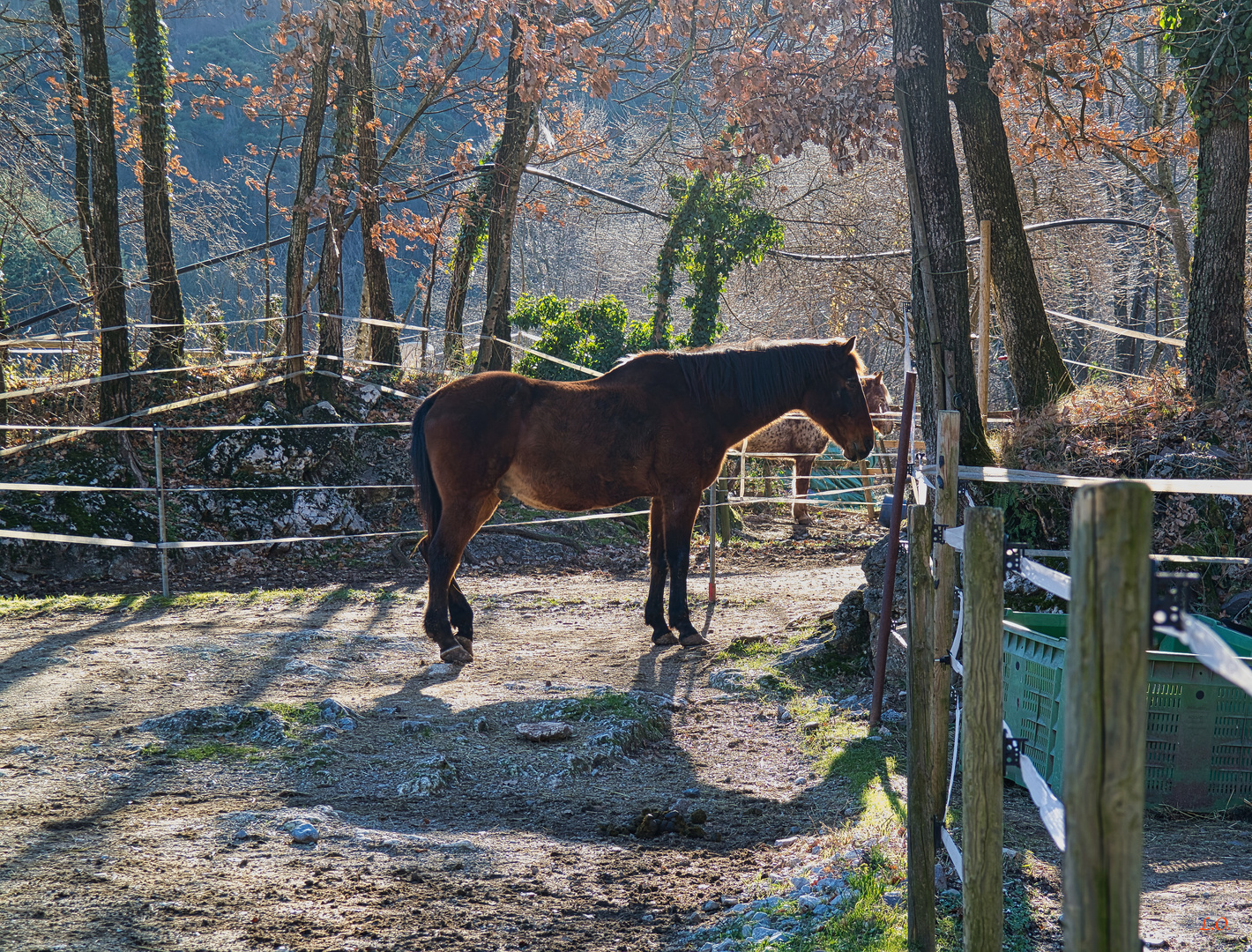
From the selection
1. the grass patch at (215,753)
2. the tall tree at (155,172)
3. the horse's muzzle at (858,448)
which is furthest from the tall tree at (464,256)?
the grass patch at (215,753)

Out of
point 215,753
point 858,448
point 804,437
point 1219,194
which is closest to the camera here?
point 215,753

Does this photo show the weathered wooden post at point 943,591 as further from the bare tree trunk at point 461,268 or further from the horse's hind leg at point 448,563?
the bare tree trunk at point 461,268

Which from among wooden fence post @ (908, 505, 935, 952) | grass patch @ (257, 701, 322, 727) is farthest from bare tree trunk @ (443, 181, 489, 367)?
wooden fence post @ (908, 505, 935, 952)

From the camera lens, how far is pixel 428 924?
2785 mm

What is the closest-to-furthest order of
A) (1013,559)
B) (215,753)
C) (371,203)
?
(1013,559), (215,753), (371,203)

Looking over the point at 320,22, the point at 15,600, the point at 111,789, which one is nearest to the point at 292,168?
the point at 320,22

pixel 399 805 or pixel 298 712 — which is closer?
pixel 399 805

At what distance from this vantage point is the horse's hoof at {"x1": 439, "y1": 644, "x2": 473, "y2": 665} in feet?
19.7

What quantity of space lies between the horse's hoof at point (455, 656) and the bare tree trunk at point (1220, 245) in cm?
578

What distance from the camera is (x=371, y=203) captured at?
1175cm

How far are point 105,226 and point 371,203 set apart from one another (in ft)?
10.2

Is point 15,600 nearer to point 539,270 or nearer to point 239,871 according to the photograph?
point 239,871

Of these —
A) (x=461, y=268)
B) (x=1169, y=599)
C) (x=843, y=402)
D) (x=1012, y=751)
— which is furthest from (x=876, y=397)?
(x=1169, y=599)

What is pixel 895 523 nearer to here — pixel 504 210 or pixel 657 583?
pixel 657 583
